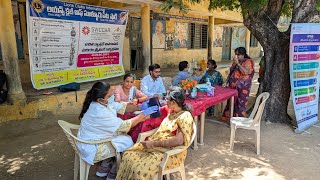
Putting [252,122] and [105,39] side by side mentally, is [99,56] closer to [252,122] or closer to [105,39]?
[105,39]

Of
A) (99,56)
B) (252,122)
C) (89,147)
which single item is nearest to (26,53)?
(99,56)

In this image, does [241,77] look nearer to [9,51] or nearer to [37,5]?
[37,5]

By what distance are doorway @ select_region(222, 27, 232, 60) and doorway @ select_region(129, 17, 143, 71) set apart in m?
7.40

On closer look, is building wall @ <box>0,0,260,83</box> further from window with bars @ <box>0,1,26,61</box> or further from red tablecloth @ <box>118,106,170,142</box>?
red tablecloth @ <box>118,106,170,142</box>

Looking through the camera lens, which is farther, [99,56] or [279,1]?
[99,56]

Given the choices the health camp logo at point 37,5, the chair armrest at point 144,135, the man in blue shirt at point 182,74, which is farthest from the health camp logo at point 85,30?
the chair armrest at point 144,135

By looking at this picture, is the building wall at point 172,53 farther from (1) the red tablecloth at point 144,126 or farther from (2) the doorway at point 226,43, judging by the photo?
(1) the red tablecloth at point 144,126

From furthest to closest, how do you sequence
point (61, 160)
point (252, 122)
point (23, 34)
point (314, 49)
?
1. point (23, 34)
2. point (314, 49)
3. point (252, 122)
4. point (61, 160)

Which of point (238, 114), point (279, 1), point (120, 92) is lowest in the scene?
point (238, 114)

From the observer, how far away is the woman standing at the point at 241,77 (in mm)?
4742

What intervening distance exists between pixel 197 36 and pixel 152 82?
29.0 feet

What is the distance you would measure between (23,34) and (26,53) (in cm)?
51

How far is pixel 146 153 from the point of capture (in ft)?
8.24

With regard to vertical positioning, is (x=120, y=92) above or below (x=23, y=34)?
below
